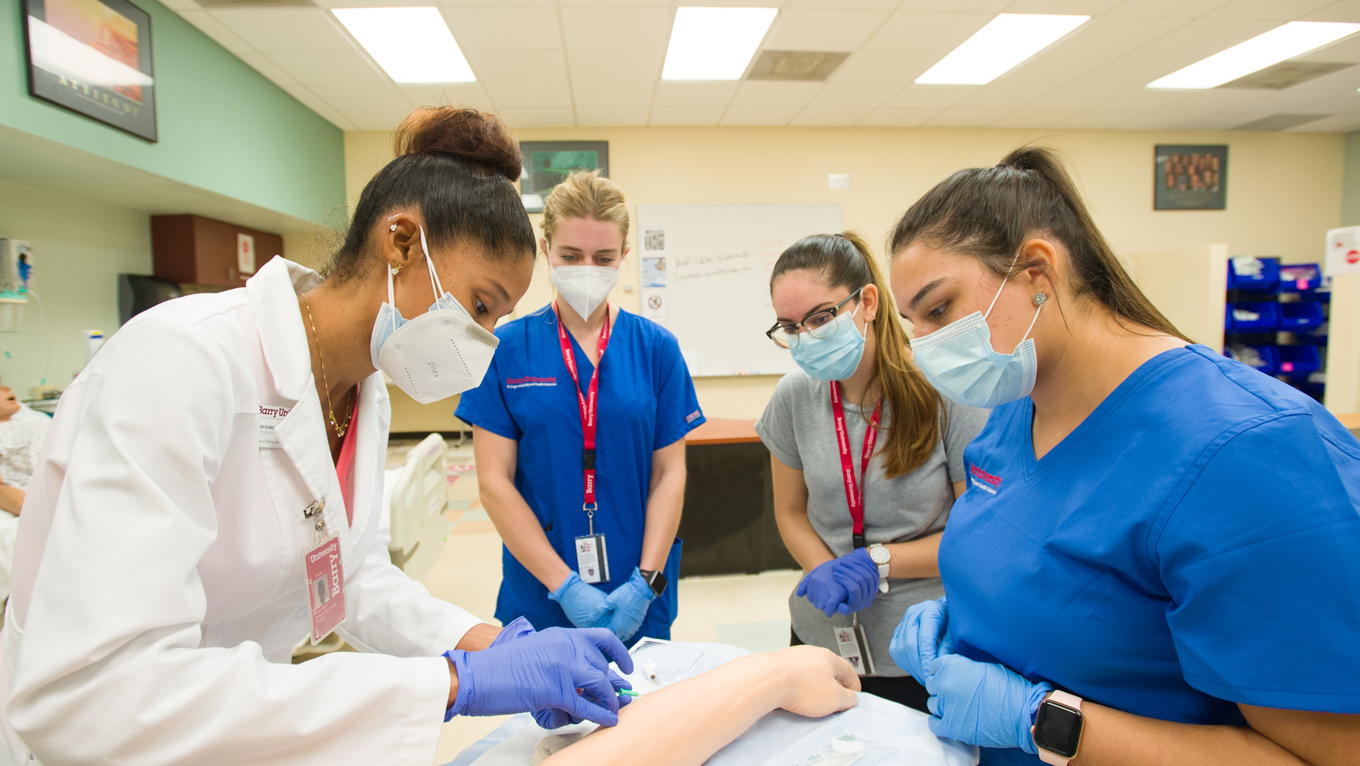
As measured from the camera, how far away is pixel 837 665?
111 centimetres

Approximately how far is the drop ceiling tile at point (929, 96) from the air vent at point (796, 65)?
30.3 inches

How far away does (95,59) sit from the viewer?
2.82m

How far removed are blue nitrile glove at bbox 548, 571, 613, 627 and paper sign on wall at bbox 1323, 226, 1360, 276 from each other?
15.6ft

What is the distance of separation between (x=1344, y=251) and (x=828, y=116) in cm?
346

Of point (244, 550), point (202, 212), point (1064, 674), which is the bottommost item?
point (1064, 674)

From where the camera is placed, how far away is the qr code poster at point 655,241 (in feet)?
17.9

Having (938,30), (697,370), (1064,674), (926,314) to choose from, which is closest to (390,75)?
(697,370)

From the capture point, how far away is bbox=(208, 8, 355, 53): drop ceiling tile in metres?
3.37

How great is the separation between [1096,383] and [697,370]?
15.7ft

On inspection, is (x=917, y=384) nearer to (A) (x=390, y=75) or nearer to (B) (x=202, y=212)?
(A) (x=390, y=75)

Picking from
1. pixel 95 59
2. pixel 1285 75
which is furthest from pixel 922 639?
pixel 1285 75

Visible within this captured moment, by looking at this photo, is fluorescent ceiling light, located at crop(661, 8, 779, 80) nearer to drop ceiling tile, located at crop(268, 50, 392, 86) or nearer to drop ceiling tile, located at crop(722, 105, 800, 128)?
drop ceiling tile, located at crop(722, 105, 800, 128)

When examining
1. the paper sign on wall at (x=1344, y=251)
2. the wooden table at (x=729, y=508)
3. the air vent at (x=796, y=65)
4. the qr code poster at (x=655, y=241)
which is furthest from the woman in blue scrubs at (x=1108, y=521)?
the qr code poster at (x=655, y=241)

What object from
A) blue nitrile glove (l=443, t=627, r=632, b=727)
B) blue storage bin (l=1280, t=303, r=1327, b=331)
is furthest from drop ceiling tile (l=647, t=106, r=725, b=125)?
blue storage bin (l=1280, t=303, r=1327, b=331)
